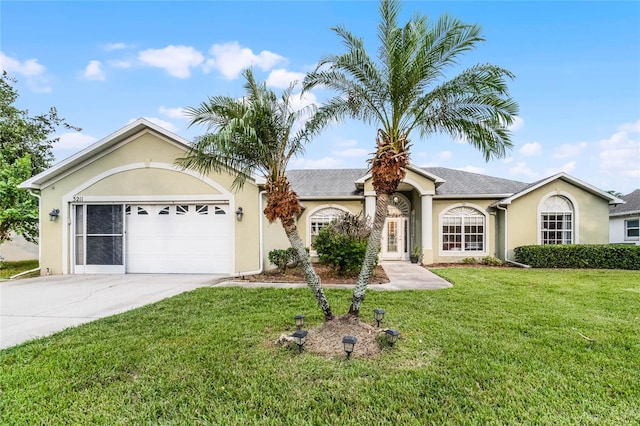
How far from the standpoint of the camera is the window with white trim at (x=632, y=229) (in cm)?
1865

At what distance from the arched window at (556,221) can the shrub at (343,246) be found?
382 inches

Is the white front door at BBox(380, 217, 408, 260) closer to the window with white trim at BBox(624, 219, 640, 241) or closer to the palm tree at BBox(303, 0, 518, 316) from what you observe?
the palm tree at BBox(303, 0, 518, 316)

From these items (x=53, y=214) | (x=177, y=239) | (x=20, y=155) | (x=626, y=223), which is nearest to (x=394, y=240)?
(x=177, y=239)

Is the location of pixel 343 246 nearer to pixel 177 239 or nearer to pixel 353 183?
pixel 177 239

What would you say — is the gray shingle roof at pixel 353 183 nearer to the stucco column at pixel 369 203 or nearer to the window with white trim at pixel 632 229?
the stucco column at pixel 369 203

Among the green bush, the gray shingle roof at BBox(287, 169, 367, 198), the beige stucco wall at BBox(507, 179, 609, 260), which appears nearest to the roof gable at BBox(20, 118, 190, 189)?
the gray shingle roof at BBox(287, 169, 367, 198)

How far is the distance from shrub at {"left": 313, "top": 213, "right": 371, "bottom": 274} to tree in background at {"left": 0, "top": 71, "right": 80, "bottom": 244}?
1244 centimetres

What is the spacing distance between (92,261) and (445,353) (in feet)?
41.9

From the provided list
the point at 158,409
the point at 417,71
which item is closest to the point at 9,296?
the point at 158,409

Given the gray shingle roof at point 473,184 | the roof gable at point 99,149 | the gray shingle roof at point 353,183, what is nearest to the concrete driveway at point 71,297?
the roof gable at point 99,149

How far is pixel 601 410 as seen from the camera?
3.13 m

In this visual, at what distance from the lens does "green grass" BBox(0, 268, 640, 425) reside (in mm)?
3117

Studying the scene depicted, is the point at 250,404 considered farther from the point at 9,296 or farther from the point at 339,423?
the point at 9,296

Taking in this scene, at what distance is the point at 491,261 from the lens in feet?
48.7
